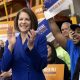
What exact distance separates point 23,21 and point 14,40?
9.3 inches

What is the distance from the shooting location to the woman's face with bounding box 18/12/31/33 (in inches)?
186

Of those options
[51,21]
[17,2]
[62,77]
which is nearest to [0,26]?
[17,2]

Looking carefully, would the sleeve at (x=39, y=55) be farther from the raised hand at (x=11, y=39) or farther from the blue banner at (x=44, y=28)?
the blue banner at (x=44, y=28)

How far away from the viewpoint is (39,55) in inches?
179

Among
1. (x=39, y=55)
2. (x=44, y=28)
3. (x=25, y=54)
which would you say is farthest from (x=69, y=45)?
(x=44, y=28)

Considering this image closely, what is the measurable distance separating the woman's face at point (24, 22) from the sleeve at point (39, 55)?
193 millimetres

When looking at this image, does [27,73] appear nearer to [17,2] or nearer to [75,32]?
[75,32]

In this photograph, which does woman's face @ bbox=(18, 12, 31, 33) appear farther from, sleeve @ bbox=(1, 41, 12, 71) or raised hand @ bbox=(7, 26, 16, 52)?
sleeve @ bbox=(1, 41, 12, 71)

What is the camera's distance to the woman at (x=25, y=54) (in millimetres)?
4594

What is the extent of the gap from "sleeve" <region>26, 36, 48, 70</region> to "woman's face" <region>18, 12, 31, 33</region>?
0.63ft

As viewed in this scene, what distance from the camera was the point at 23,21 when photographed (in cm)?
473

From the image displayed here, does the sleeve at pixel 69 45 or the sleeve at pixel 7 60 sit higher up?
the sleeve at pixel 69 45

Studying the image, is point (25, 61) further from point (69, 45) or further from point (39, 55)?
point (69, 45)

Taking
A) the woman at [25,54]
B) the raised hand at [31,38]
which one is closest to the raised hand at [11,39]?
the woman at [25,54]
